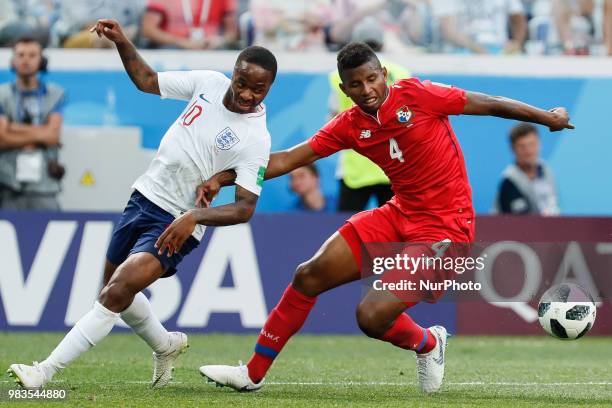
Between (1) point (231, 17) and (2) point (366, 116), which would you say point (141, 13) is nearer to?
(1) point (231, 17)

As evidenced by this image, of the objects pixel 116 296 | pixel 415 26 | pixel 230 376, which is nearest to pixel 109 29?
pixel 116 296

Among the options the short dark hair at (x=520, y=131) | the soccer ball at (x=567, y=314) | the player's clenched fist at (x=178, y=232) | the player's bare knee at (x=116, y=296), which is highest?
the player's clenched fist at (x=178, y=232)

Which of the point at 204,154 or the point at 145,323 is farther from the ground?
the point at 204,154

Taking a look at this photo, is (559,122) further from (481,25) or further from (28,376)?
(481,25)

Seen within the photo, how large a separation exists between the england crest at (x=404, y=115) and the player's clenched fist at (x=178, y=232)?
Result: 1.40 m

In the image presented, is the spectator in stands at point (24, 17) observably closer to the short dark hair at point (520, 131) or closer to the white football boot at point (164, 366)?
the short dark hair at point (520, 131)

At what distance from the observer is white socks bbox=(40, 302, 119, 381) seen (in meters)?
6.64

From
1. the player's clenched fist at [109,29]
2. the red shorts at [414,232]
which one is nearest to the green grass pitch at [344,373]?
the red shorts at [414,232]

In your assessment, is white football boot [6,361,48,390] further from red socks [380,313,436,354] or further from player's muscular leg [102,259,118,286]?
red socks [380,313,436,354]

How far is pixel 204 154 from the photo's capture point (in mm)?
7211

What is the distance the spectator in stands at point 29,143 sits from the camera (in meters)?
12.9

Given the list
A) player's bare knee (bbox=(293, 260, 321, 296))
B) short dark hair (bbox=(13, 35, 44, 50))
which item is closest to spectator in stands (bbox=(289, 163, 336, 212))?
short dark hair (bbox=(13, 35, 44, 50))

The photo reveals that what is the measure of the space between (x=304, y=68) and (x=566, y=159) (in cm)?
331

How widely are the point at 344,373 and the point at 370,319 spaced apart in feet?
5.16
